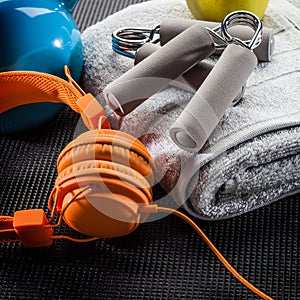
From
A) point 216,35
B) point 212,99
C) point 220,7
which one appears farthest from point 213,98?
point 220,7

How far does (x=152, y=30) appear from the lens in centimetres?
98

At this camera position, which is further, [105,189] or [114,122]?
[114,122]

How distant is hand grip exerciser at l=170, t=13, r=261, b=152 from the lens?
0.79m

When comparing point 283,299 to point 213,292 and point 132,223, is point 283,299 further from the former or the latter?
point 132,223

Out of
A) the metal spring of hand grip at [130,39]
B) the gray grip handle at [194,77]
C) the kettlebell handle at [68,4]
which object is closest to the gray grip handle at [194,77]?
the gray grip handle at [194,77]

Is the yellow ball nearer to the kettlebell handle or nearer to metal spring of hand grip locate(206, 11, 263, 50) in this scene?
metal spring of hand grip locate(206, 11, 263, 50)

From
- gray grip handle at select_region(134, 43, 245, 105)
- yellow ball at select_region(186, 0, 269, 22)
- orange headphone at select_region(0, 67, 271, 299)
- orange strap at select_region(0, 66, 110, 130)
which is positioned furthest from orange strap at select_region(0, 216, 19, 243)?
yellow ball at select_region(186, 0, 269, 22)

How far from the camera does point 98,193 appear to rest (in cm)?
78

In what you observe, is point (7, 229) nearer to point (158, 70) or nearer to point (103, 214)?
point (103, 214)

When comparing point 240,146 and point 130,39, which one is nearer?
point 240,146

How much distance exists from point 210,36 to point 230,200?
8.4 inches

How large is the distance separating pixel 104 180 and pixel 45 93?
22cm

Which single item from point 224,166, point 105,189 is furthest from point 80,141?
point 224,166

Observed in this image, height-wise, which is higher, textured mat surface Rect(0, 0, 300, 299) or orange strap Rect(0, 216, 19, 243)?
orange strap Rect(0, 216, 19, 243)
